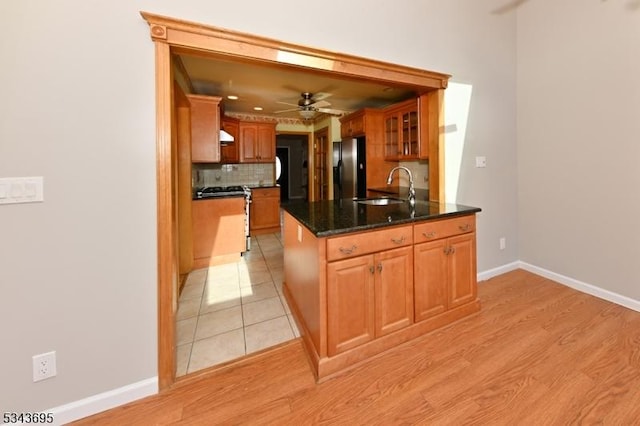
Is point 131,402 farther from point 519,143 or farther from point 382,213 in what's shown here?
point 519,143

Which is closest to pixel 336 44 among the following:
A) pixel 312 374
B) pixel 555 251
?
pixel 312 374

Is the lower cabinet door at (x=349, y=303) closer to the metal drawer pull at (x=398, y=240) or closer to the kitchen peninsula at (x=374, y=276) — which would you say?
the kitchen peninsula at (x=374, y=276)

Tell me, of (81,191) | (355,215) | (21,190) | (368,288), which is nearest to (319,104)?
(355,215)

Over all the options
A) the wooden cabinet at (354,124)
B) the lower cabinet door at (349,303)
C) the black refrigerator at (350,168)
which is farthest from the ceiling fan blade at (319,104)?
the lower cabinet door at (349,303)

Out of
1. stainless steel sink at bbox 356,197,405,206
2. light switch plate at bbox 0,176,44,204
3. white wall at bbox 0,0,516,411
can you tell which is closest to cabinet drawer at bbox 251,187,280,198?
stainless steel sink at bbox 356,197,405,206

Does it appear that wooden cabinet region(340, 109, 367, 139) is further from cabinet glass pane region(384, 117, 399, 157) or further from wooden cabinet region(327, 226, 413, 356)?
wooden cabinet region(327, 226, 413, 356)

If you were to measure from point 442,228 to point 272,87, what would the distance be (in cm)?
319

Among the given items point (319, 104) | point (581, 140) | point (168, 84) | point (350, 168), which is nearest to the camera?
point (168, 84)

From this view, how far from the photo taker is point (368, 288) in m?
1.71

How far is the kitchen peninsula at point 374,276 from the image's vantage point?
1.60 metres

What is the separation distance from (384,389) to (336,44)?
2.38m

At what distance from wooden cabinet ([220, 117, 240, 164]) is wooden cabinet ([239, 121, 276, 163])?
8cm

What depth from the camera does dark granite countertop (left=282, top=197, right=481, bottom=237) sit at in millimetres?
1629

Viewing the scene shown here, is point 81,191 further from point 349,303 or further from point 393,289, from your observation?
point 393,289
